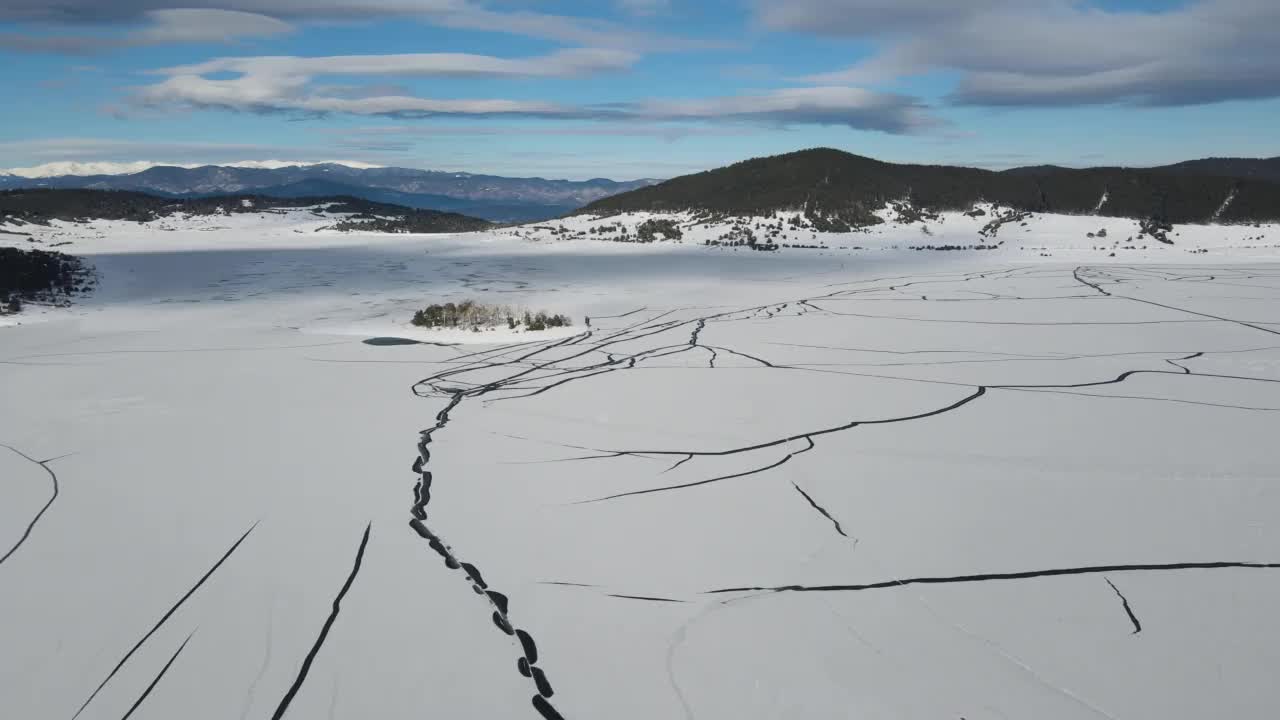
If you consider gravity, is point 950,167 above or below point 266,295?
above

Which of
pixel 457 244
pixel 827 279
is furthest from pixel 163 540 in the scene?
pixel 457 244

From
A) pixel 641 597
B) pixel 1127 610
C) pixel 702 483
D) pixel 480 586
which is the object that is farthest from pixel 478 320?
pixel 1127 610

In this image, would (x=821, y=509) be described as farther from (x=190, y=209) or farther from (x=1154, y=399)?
(x=190, y=209)

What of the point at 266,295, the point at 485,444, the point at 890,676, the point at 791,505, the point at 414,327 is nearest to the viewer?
the point at 890,676

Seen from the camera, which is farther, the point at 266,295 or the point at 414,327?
the point at 266,295

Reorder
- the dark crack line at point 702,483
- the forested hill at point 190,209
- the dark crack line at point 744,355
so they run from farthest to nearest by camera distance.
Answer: the forested hill at point 190,209 < the dark crack line at point 744,355 < the dark crack line at point 702,483

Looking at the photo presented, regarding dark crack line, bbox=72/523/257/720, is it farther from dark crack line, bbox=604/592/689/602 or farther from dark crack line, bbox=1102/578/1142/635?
dark crack line, bbox=1102/578/1142/635

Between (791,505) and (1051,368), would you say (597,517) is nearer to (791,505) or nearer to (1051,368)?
(791,505)

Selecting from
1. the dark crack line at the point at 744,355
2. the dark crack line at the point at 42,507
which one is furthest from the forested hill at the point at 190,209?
the dark crack line at the point at 744,355

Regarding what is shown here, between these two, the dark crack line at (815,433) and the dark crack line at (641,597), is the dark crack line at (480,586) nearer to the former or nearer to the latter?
the dark crack line at (641,597)
